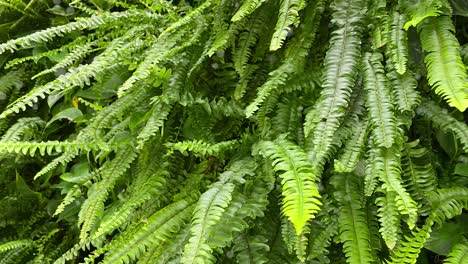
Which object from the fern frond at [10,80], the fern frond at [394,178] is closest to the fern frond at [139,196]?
the fern frond at [394,178]

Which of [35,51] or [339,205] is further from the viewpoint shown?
[35,51]

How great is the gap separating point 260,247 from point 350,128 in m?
0.39

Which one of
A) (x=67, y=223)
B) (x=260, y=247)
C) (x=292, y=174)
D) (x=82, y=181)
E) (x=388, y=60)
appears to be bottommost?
(x=67, y=223)

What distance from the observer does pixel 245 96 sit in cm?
154

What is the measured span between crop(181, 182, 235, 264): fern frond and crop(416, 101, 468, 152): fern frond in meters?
0.56

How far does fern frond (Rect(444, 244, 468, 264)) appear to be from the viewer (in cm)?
109

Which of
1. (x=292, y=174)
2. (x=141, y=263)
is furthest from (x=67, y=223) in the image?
(x=292, y=174)

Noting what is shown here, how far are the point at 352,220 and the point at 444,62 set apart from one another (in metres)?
0.44

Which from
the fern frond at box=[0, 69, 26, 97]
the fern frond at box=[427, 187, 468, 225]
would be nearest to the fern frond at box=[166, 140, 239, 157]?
the fern frond at box=[427, 187, 468, 225]

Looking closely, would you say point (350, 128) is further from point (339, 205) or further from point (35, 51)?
point (35, 51)

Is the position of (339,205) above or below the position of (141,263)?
above

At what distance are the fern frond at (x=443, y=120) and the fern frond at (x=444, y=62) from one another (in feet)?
0.32

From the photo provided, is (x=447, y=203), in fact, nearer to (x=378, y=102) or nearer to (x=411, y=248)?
(x=411, y=248)

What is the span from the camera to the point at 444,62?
3.75 feet
